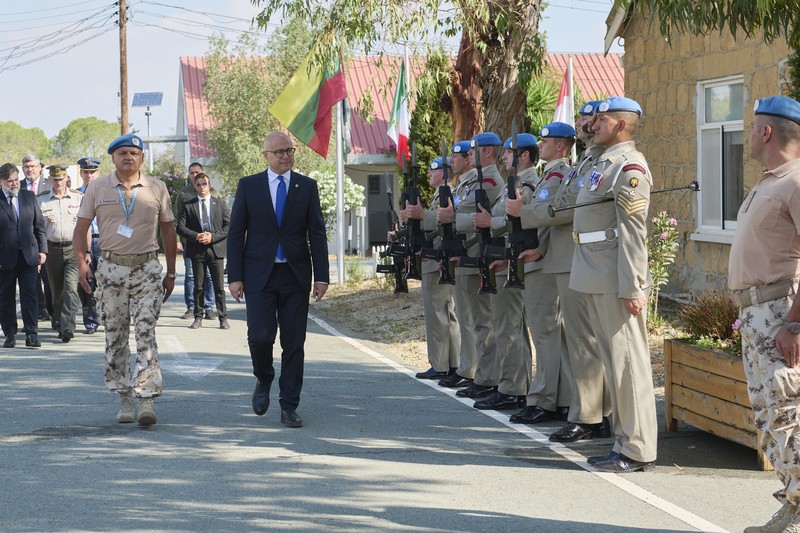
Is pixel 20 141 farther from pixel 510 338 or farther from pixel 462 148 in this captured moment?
pixel 510 338

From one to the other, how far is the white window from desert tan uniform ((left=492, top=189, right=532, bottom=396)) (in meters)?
6.13

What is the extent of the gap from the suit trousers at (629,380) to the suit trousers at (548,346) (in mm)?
1464

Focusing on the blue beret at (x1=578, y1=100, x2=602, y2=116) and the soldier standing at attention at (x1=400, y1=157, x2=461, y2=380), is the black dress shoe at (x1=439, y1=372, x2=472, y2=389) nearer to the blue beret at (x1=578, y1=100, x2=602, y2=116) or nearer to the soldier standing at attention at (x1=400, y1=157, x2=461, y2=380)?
the soldier standing at attention at (x1=400, y1=157, x2=461, y2=380)

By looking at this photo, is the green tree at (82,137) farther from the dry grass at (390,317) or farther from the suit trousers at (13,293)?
the suit trousers at (13,293)

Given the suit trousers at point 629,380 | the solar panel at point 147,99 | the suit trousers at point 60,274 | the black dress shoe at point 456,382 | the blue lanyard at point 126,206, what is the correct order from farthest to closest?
1. the solar panel at point 147,99
2. the suit trousers at point 60,274
3. the black dress shoe at point 456,382
4. the blue lanyard at point 126,206
5. the suit trousers at point 629,380

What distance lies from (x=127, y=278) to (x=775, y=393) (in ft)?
16.3

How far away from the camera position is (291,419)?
8773 millimetres

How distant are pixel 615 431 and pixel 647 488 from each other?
62cm

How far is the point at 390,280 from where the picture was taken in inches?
811

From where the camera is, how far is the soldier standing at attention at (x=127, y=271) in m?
8.80

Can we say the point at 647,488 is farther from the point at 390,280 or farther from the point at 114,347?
the point at 390,280

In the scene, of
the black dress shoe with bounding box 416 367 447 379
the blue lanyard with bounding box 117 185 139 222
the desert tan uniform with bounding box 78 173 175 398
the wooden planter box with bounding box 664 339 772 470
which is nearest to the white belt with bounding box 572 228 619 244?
the wooden planter box with bounding box 664 339 772 470

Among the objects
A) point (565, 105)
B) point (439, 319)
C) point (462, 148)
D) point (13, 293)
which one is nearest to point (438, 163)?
point (462, 148)

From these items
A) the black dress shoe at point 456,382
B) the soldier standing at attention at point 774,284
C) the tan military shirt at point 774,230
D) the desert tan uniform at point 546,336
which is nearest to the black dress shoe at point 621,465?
the soldier standing at attention at point 774,284
